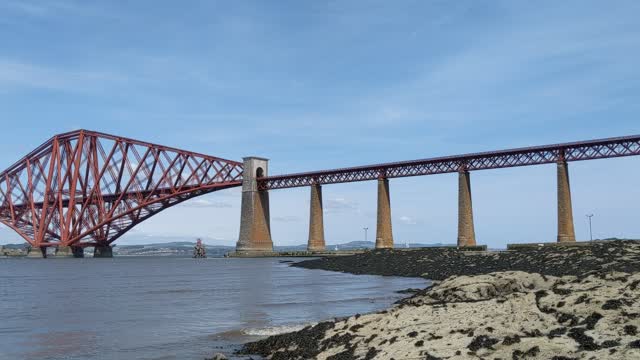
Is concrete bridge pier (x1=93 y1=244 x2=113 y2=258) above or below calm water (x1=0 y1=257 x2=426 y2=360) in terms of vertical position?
above

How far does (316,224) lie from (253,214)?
59.2 ft

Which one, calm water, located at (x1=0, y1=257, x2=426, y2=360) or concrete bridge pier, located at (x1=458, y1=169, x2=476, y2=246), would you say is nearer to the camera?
calm water, located at (x1=0, y1=257, x2=426, y2=360)

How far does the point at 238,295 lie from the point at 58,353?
18.0 m

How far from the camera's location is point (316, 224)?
328 ft

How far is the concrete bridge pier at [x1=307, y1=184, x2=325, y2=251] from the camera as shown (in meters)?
100

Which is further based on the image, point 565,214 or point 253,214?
point 253,214

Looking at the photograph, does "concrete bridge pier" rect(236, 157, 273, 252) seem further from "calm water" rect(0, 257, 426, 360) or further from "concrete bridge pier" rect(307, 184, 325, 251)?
"calm water" rect(0, 257, 426, 360)

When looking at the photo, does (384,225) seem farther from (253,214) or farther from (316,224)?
(253,214)

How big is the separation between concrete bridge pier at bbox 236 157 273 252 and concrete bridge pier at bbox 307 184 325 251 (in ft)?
43.5

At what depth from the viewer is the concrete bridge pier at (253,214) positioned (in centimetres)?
11262

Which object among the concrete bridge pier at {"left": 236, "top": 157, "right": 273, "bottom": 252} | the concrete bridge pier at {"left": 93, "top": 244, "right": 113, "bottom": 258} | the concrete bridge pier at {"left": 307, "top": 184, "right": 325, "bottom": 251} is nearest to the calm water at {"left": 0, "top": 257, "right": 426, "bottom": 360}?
the concrete bridge pier at {"left": 307, "top": 184, "right": 325, "bottom": 251}

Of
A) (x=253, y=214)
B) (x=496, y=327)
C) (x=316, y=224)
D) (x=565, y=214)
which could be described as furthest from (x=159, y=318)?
(x=253, y=214)

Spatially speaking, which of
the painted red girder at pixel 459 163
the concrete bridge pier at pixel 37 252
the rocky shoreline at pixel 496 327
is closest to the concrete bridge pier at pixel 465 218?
the painted red girder at pixel 459 163

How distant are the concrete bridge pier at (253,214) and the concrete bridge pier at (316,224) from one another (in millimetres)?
13249
